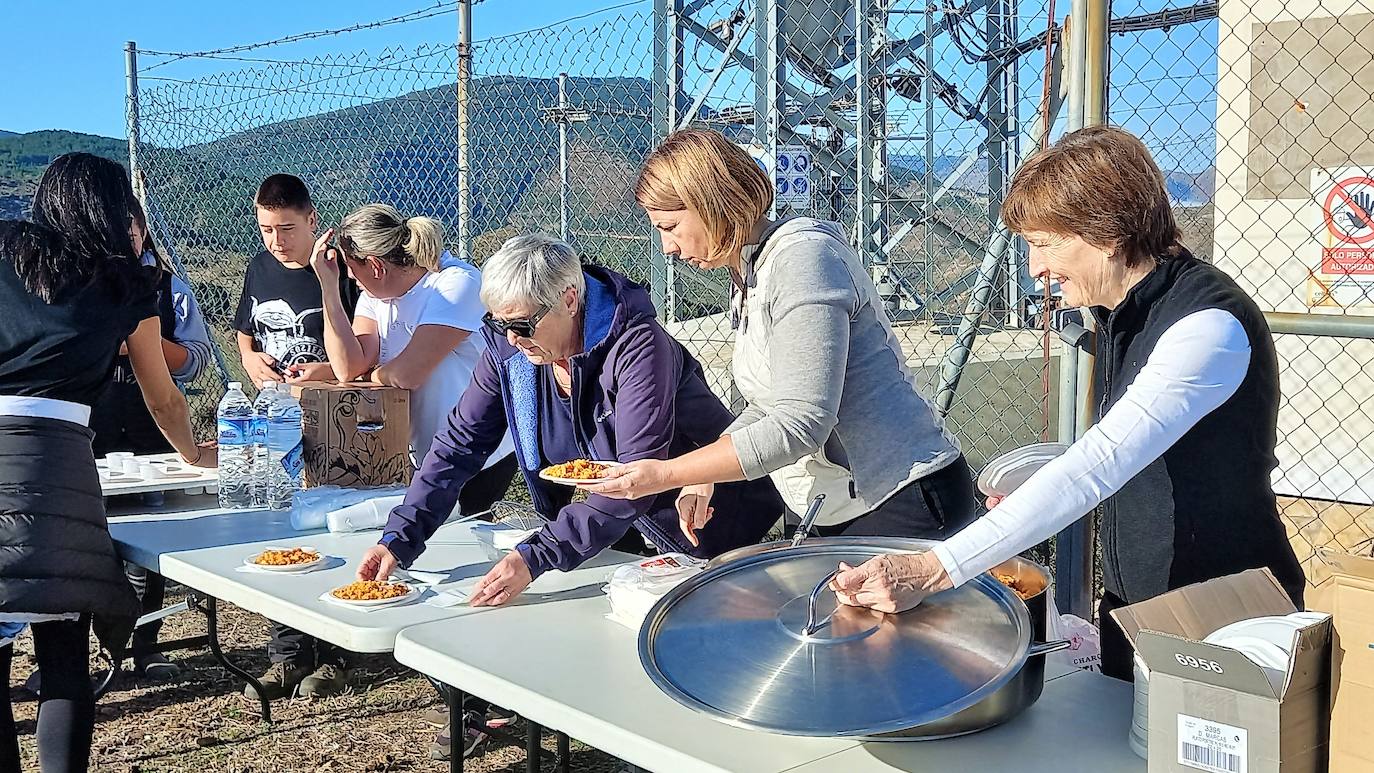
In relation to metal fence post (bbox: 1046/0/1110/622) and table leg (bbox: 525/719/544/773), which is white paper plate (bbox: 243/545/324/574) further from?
metal fence post (bbox: 1046/0/1110/622)

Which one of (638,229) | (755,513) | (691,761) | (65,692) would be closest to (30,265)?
(65,692)

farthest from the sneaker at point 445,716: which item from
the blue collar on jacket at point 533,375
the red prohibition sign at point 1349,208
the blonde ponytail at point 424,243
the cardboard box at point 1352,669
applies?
the red prohibition sign at point 1349,208

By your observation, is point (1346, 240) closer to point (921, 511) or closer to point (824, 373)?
point (921, 511)

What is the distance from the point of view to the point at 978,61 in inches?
281

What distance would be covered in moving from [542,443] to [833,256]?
895mm

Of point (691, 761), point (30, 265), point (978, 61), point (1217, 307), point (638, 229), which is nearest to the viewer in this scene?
point (691, 761)

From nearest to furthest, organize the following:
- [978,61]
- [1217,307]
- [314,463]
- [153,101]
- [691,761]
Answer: [691,761] < [1217,307] < [314,463] < [978,61] < [153,101]

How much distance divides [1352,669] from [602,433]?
1.69 metres

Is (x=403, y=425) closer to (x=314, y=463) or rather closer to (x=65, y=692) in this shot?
(x=314, y=463)

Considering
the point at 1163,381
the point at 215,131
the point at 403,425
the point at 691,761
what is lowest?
the point at 691,761

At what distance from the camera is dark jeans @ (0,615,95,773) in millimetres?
2660

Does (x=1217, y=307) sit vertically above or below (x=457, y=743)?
above

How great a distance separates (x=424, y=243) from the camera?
12.6 feet

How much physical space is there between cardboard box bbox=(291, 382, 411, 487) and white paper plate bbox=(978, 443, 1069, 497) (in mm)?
2004
